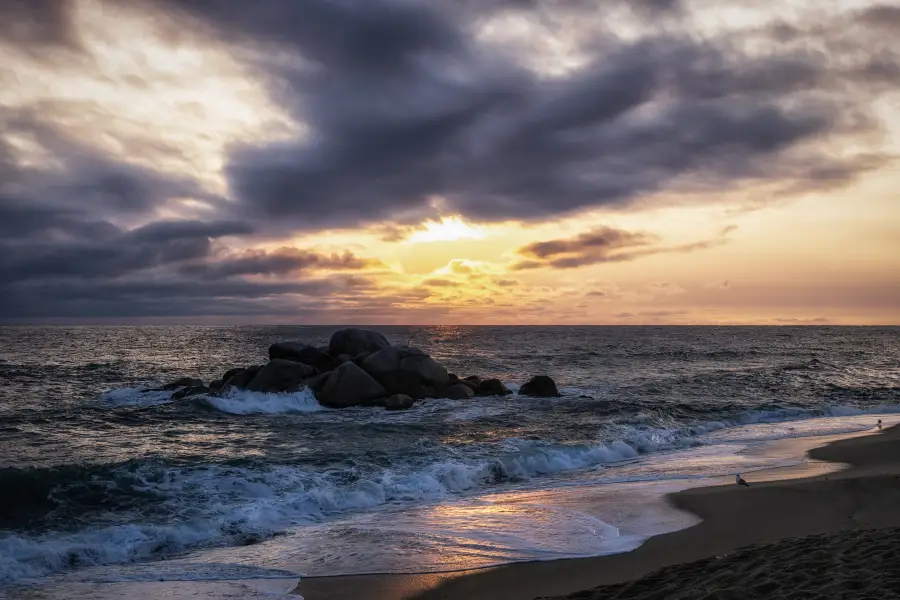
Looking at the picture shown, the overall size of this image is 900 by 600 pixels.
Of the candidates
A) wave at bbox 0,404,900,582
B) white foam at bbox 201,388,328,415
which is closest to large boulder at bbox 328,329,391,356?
white foam at bbox 201,388,328,415

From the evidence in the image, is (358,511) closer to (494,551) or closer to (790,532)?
(494,551)

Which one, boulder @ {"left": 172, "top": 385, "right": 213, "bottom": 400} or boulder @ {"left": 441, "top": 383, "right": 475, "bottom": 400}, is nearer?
boulder @ {"left": 441, "top": 383, "right": 475, "bottom": 400}

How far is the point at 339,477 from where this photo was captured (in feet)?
43.7

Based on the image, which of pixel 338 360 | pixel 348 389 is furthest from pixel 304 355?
pixel 348 389

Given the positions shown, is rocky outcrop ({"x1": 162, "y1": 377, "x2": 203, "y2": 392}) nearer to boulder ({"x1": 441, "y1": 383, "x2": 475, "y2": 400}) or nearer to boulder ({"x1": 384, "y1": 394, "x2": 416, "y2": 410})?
boulder ({"x1": 384, "y1": 394, "x2": 416, "y2": 410})

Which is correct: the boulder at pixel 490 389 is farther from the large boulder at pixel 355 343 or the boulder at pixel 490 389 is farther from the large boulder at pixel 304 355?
the large boulder at pixel 304 355

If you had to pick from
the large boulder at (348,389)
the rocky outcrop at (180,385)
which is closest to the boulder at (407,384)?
the large boulder at (348,389)

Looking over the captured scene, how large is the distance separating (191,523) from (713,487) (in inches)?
388

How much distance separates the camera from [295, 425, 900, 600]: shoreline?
742 centimetres

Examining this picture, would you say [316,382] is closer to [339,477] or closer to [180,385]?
[180,385]

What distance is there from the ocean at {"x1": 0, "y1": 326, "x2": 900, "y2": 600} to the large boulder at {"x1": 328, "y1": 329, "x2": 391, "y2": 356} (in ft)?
20.5

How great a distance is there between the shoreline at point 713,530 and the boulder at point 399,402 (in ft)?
46.1

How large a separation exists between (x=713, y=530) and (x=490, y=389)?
1990 centimetres

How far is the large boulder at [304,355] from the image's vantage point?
3114 cm
